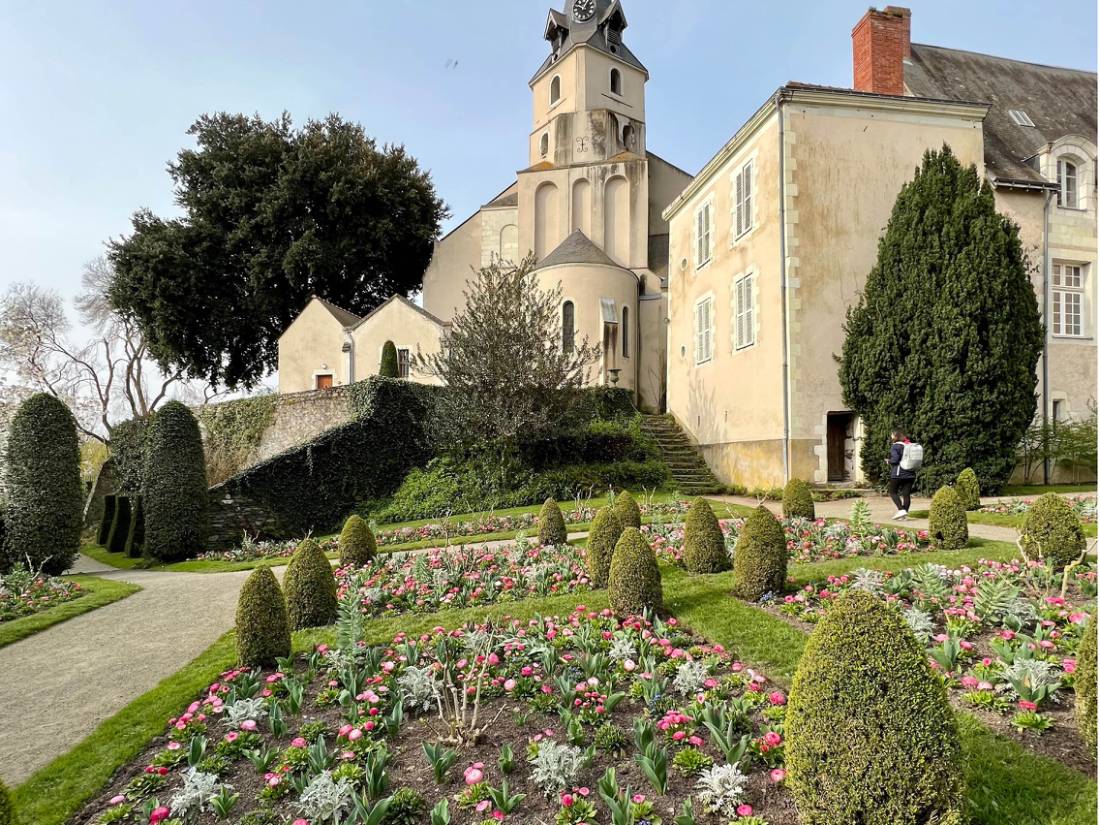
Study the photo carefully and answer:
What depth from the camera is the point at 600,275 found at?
24031 millimetres

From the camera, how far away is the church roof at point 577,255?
2409 centimetres

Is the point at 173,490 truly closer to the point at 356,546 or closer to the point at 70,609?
the point at 70,609

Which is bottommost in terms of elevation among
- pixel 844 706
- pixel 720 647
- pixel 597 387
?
pixel 720 647

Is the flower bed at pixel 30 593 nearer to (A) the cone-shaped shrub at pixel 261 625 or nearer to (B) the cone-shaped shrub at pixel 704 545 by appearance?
(A) the cone-shaped shrub at pixel 261 625

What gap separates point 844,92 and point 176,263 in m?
24.9

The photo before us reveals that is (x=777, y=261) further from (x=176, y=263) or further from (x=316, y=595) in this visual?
(x=176, y=263)

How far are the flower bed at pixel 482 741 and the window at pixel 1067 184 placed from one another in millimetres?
17028

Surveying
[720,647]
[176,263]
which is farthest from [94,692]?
[176,263]

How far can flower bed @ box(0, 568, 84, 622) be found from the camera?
7746 millimetres

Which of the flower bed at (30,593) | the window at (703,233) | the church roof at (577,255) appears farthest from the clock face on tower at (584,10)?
the flower bed at (30,593)

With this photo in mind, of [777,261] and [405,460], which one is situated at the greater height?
[777,261]

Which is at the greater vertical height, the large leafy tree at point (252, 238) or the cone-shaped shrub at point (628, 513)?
the large leafy tree at point (252, 238)

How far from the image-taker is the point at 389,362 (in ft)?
77.5

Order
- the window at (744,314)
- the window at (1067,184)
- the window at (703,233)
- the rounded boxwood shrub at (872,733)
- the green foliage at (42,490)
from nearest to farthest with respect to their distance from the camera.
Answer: the rounded boxwood shrub at (872,733), the green foliage at (42,490), the window at (744,314), the window at (1067,184), the window at (703,233)
